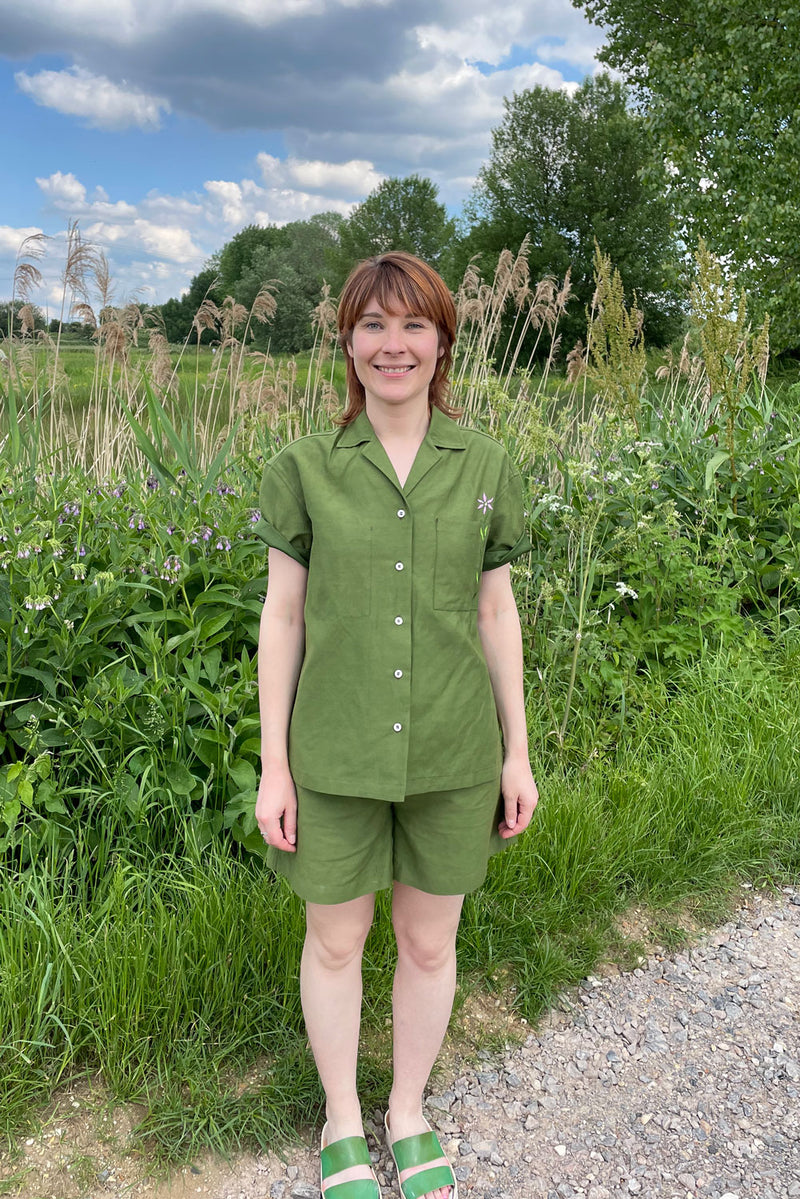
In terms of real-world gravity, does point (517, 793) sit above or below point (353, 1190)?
above

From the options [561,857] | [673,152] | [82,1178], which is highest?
[673,152]

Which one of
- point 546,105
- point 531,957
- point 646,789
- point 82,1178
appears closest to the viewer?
point 82,1178

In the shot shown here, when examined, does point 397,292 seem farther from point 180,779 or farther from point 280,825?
point 180,779

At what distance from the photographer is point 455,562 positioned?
1506mm

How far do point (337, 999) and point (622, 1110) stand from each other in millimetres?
811

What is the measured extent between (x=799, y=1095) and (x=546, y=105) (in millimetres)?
35196

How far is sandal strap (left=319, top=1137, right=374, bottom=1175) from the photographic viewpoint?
171cm

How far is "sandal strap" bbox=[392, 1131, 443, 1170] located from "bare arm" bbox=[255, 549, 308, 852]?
724 millimetres

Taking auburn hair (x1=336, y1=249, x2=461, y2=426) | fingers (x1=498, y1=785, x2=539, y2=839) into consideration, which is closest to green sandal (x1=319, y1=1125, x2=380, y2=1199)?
fingers (x1=498, y1=785, x2=539, y2=839)

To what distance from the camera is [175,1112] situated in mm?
1819

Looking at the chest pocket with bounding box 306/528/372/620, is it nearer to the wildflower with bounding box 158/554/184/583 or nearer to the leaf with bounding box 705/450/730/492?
the wildflower with bounding box 158/554/184/583

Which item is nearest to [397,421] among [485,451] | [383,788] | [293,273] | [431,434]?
[431,434]

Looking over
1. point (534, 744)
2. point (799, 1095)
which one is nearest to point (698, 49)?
point (534, 744)

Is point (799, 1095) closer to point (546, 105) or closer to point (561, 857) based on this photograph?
point (561, 857)
